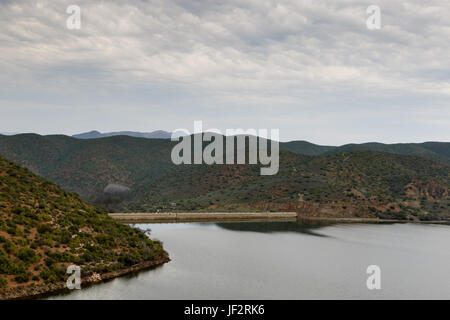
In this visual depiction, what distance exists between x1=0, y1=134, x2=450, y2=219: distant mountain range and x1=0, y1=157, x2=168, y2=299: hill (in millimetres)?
51258

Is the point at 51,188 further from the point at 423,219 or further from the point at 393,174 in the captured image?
the point at 393,174

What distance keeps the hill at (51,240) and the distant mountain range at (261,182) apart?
51258 millimetres

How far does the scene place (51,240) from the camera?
3788cm

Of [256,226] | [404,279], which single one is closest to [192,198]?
[256,226]

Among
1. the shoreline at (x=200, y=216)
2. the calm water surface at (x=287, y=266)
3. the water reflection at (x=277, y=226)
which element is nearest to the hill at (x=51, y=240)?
the calm water surface at (x=287, y=266)

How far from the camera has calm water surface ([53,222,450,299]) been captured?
116 feet

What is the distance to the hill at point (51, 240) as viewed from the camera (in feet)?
109

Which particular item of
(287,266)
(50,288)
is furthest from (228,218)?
(50,288)

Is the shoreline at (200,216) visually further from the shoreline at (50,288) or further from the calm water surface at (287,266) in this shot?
the shoreline at (50,288)

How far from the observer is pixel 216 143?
185m

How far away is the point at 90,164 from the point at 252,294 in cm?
14875

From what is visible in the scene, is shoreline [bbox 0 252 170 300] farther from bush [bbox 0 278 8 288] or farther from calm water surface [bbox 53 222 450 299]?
calm water surface [bbox 53 222 450 299]

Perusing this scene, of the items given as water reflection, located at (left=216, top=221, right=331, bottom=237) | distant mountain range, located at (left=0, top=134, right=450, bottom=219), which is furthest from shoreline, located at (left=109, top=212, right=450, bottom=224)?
water reflection, located at (left=216, top=221, right=331, bottom=237)

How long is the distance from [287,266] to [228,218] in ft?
155
